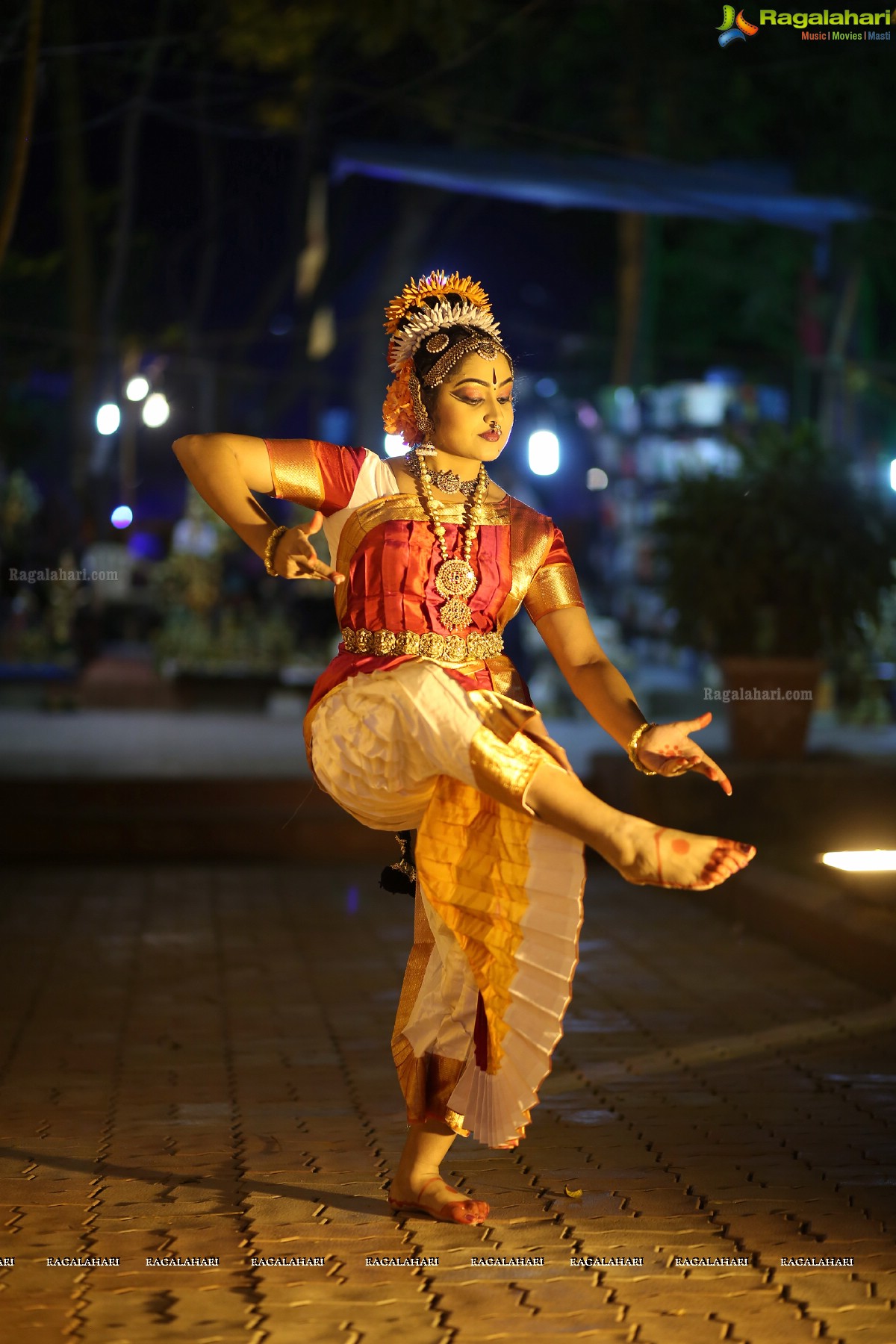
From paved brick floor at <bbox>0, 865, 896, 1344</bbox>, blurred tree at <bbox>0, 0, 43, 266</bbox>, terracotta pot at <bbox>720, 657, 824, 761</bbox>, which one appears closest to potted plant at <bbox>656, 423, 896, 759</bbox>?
terracotta pot at <bbox>720, 657, 824, 761</bbox>

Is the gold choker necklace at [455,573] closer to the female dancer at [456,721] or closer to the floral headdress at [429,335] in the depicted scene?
the female dancer at [456,721]

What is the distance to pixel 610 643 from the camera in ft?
54.4

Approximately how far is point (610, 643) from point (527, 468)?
1.95 meters

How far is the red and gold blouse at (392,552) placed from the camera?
3373mm

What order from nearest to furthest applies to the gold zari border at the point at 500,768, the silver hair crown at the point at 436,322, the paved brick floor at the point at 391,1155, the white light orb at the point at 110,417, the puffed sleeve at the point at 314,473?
the paved brick floor at the point at 391,1155
the gold zari border at the point at 500,768
the puffed sleeve at the point at 314,473
the silver hair crown at the point at 436,322
the white light orb at the point at 110,417

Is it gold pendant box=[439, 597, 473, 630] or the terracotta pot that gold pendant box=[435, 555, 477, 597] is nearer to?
gold pendant box=[439, 597, 473, 630]

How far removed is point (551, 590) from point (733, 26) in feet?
38.5

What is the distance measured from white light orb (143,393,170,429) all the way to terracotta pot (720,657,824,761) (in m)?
7.08

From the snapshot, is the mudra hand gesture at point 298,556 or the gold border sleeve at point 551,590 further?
the gold border sleeve at point 551,590

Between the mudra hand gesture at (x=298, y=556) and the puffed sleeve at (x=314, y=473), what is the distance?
245mm

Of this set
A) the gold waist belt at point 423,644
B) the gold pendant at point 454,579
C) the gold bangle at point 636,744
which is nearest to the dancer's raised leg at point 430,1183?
the gold bangle at point 636,744

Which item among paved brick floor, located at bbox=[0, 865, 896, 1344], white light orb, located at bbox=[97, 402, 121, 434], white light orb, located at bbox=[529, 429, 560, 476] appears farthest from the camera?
white light orb, located at bbox=[529, 429, 560, 476]

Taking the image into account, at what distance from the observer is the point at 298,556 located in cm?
315

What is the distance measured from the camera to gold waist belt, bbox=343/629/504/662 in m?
3.35
